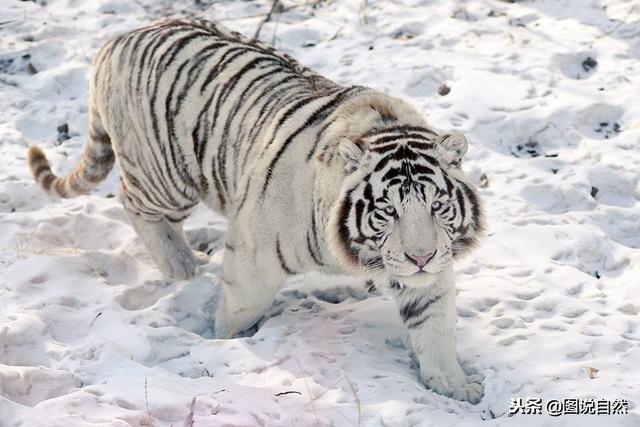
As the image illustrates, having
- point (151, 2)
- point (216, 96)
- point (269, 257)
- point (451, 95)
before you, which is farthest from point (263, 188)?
point (151, 2)

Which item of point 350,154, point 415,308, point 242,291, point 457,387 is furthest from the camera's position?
point 242,291

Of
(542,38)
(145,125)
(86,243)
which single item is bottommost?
(86,243)

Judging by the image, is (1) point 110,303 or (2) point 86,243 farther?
(2) point 86,243

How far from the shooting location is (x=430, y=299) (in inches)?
134

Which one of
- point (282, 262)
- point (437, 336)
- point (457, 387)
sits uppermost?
point (282, 262)

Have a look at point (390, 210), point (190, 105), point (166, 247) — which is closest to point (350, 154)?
point (390, 210)

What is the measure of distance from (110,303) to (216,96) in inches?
44.6

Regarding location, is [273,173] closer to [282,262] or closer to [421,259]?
[282,262]

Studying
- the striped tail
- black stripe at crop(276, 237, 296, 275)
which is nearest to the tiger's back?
the striped tail

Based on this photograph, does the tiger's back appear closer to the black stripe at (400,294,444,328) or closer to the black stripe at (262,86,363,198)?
the black stripe at (262,86,363,198)

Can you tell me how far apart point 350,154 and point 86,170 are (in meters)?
2.03

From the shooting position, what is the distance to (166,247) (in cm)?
445

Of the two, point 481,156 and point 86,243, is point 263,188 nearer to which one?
point 86,243

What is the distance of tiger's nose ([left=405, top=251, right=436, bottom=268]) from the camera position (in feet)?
10.00
